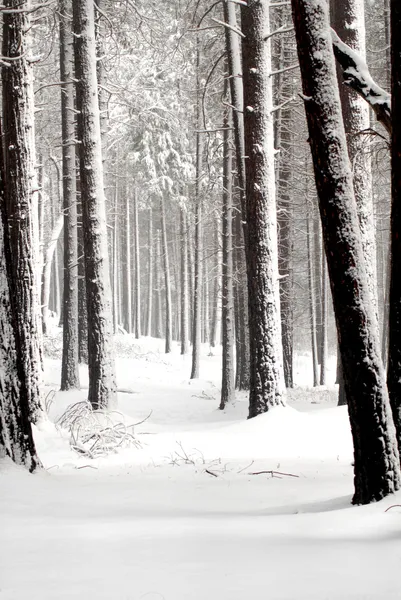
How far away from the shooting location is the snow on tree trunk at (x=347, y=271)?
4.00 m

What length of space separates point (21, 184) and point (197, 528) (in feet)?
19.6

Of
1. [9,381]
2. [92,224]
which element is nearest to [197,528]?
[9,381]

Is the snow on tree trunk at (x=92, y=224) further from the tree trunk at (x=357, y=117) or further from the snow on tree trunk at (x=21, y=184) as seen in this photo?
the tree trunk at (x=357, y=117)

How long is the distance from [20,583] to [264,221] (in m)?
7.56

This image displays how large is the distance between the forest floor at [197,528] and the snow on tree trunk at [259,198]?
176 centimetres

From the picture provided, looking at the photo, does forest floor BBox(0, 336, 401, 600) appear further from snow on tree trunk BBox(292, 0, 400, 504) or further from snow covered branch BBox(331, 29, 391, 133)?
snow covered branch BBox(331, 29, 391, 133)

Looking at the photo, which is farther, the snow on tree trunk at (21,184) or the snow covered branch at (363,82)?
the snow on tree trunk at (21,184)

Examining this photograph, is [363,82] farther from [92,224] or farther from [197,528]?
[92,224]

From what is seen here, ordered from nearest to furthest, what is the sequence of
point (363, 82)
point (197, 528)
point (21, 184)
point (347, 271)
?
point (197, 528) < point (347, 271) < point (363, 82) < point (21, 184)

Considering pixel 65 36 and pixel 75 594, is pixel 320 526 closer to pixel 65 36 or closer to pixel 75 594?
pixel 75 594

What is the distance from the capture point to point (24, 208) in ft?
26.8

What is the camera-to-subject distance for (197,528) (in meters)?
3.66

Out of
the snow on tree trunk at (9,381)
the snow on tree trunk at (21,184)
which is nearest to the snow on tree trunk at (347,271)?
the snow on tree trunk at (9,381)

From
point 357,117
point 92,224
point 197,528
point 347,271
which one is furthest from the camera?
point 92,224
